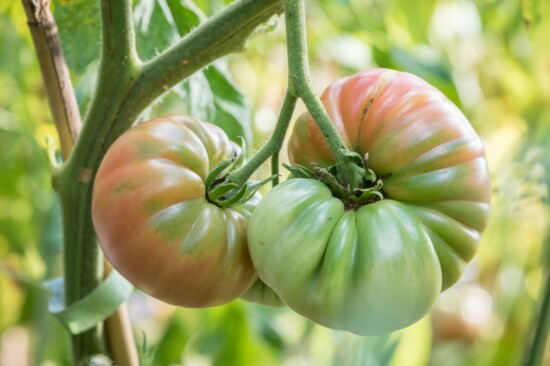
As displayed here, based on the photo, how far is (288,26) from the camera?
509 millimetres

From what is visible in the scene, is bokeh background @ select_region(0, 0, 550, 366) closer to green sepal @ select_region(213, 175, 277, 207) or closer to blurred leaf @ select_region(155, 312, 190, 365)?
blurred leaf @ select_region(155, 312, 190, 365)

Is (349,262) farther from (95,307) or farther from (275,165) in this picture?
(95,307)

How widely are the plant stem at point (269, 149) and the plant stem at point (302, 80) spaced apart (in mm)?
23

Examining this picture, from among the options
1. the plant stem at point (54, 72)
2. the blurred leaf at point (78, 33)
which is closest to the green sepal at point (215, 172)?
the plant stem at point (54, 72)

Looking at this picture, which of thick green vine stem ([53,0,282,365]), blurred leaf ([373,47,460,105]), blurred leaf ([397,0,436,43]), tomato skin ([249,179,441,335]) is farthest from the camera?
blurred leaf ([397,0,436,43])

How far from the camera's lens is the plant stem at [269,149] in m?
0.53

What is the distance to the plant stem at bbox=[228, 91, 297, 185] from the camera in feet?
1.73

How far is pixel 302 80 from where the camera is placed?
1.66 ft

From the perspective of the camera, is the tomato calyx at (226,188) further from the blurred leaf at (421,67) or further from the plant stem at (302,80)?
the blurred leaf at (421,67)

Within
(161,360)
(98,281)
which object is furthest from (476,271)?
(98,281)

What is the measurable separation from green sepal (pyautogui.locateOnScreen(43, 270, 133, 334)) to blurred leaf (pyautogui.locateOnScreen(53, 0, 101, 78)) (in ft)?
0.86

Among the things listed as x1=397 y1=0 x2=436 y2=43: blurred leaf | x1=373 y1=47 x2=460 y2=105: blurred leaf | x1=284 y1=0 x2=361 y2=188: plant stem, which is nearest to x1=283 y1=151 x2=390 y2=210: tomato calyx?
x1=284 y1=0 x2=361 y2=188: plant stem

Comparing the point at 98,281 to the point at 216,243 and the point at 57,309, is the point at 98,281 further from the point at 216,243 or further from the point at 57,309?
the point at 216,243

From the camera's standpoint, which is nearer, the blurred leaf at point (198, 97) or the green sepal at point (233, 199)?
the green sepal at point (233, 199)
